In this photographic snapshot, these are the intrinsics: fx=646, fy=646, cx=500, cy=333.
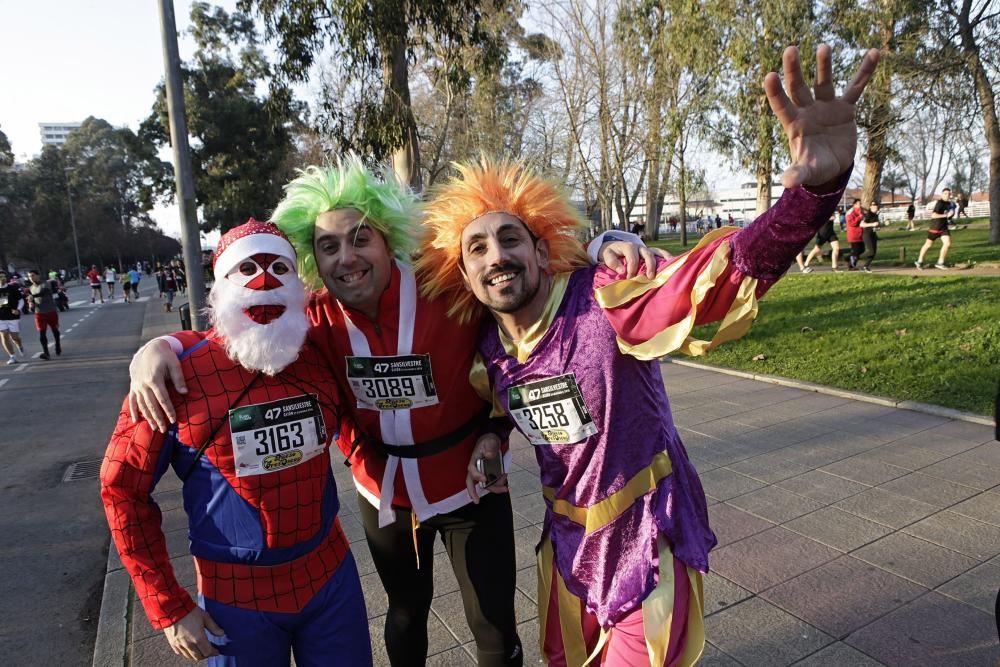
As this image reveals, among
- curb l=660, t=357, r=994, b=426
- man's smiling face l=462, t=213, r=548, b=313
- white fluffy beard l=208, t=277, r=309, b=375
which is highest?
man's smiling face l=462, t=213, r=548, b=313

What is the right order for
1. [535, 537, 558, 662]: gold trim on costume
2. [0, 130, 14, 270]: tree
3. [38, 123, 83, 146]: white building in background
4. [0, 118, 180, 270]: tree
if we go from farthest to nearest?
[38, 123, 83, 146]: white building in background < [0, 118, 180, 270]: tree < [0, 130, 14, 270]: tree < [535, 537, 558, 662]: gold trim on costume

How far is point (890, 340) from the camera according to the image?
7.88 m

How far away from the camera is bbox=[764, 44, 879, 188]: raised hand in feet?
4.60

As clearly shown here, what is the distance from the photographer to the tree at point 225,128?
2989 cm

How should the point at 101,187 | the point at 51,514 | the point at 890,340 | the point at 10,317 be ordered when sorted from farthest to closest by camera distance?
the point at 101,187 < the point at 10,317 < the point at 890,340 < the point at 51,514

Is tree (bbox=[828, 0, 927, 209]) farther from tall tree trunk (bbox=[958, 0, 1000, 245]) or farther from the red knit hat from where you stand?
the red knit hat

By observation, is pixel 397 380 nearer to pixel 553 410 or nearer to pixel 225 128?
pixel 553 410

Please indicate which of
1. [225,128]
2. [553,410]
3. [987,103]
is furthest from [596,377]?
[225,128]

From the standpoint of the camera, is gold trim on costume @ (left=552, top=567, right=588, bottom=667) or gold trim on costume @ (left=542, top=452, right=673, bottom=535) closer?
gold trim on costume @ (left=542, top=452, right=673, bottom=535)

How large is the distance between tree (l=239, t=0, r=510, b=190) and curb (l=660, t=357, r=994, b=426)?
4406 mm

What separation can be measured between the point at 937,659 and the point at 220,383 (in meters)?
2.91

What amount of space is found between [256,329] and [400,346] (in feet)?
1.64

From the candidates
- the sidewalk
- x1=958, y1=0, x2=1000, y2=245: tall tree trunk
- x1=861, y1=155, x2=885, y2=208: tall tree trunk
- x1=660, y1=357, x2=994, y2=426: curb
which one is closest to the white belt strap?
the sidewalk

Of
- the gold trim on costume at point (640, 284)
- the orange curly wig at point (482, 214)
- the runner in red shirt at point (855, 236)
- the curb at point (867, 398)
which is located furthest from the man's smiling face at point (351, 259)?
the runner in red shirt at point (855, 236)
